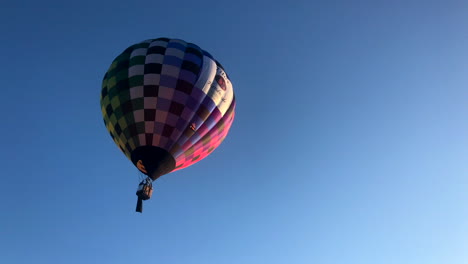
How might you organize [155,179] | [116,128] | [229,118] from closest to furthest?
[155,179], [116,128], [229,118]

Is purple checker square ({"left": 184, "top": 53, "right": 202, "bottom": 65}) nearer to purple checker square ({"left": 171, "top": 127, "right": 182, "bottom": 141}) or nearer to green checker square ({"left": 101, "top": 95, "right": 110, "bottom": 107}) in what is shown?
purple checker square ({"left": 171, "top": 127, "right": 182, "bottom": 141})

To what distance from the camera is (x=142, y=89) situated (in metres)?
14.6

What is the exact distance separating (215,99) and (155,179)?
3.85m

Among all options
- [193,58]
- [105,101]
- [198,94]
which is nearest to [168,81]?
[198,94]

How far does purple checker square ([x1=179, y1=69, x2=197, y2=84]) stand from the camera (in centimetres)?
1492

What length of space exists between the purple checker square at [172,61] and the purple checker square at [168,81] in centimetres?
65

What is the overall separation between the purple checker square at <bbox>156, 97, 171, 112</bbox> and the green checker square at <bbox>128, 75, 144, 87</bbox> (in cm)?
106

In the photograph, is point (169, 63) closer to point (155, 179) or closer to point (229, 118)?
point (229, 118)

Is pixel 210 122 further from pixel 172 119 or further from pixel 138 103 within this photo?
pixel 138 103

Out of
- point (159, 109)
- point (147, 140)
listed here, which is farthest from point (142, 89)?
point (147, 140)

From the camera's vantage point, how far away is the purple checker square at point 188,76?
14.9 m

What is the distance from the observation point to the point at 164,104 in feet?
47.3

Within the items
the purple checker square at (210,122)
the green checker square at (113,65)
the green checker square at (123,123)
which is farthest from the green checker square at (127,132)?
the green checker square at (113,65)

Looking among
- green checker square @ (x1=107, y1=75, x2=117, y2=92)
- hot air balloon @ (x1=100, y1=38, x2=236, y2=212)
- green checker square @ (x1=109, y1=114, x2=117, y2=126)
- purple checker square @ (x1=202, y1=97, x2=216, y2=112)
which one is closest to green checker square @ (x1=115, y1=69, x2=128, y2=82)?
hot air balloon @ (x1=100, y1=38, x2=236, y2=212)
